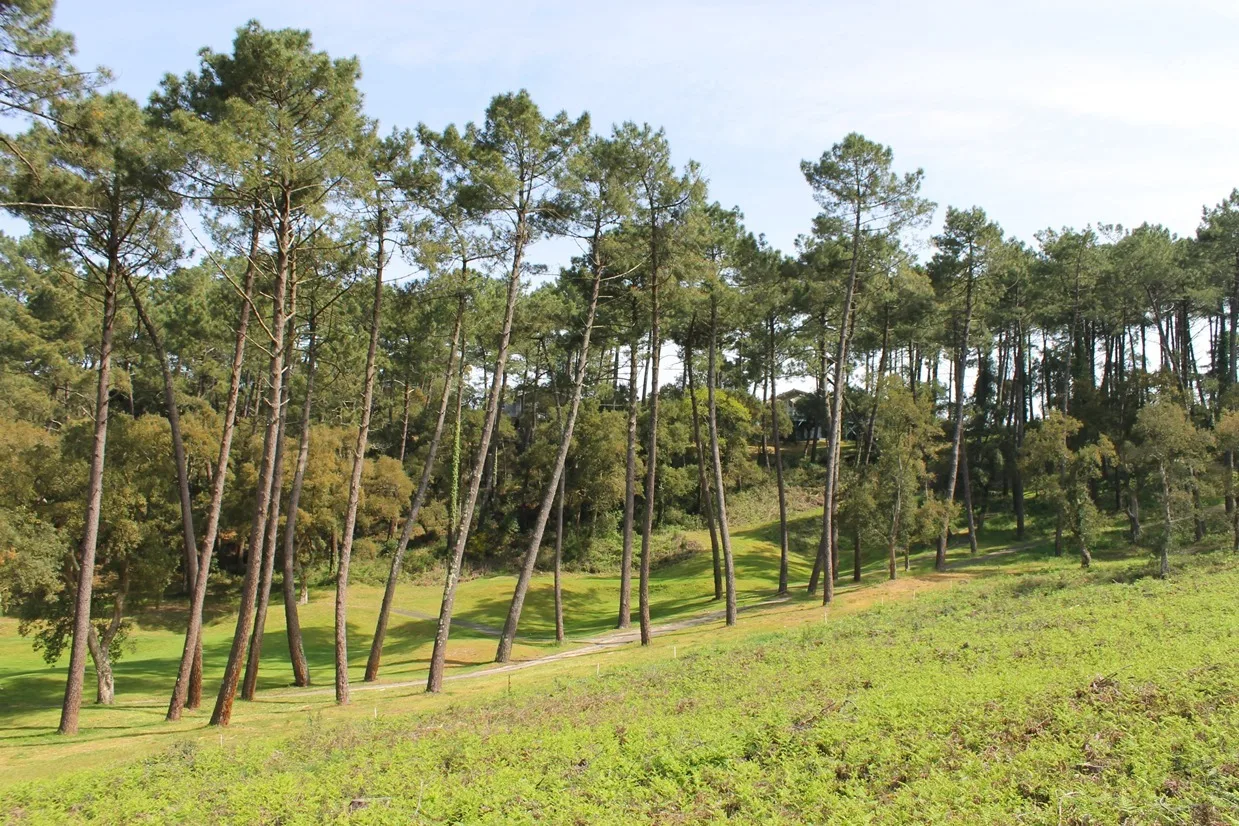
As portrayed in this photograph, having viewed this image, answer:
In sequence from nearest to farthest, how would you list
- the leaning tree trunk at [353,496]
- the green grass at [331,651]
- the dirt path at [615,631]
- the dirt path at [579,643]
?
1. the green grass at [331,651]
2. the leaning tree trunk at [353,496]
3. the dirt path at [579,643]
4. the dirt path at [615,631]

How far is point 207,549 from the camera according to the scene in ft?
55.3

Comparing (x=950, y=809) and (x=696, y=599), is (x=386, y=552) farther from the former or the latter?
(x=950, y=809)

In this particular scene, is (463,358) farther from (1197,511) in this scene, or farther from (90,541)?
(1197,511)

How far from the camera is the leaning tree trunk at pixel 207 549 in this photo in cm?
1712

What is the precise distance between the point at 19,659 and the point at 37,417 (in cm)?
2028

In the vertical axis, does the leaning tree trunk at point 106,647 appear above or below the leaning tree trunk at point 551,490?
below

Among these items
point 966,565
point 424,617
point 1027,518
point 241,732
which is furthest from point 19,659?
point 1027,518

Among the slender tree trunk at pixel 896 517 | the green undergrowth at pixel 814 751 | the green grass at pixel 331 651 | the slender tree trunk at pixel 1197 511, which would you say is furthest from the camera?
the slender tree trunk at pixel 896 517

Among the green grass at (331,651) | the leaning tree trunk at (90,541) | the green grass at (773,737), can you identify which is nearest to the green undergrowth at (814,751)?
the green grass at (773,737)

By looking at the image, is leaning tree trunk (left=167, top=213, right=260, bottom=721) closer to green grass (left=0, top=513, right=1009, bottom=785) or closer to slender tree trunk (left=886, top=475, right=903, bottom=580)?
green grass (left=0, top=513, right=1009, bottom=785)

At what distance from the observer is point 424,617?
36.8 m

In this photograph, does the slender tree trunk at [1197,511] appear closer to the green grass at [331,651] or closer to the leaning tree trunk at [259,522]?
the green grass at [331,651]

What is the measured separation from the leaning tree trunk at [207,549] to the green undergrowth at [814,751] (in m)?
4.45

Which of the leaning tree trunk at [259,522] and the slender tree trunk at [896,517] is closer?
the leaning tree trunk at [259,522]
